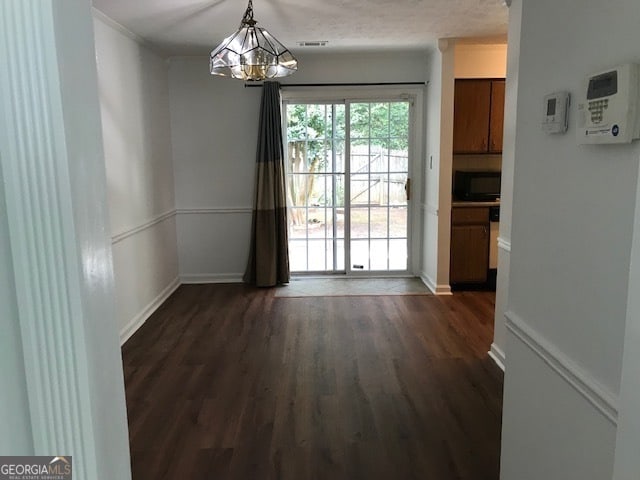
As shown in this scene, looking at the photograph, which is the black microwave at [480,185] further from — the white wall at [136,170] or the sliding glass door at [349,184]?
the white wall at [136,170]

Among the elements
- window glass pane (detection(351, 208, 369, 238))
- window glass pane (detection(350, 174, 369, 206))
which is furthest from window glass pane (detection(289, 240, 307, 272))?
window glass pane (detection(350, 174, 369, 206))

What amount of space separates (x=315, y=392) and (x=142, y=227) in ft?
7.65

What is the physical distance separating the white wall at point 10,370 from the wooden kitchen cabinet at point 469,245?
4.74 metres

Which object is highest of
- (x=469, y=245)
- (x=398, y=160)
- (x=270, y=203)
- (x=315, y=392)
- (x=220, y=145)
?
(x=220, y=145)

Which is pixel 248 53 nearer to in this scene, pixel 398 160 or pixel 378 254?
pixel 398 160

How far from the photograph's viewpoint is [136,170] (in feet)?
14.0

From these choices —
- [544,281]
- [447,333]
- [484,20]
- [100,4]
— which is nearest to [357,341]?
[447,333]

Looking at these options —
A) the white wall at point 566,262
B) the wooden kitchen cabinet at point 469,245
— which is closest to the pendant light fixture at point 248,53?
the white wall at point 566,262

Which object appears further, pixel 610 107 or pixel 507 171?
pixel 507 171

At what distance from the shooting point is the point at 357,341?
151 inches

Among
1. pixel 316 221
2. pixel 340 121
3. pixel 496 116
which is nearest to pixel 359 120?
pixel 340 121

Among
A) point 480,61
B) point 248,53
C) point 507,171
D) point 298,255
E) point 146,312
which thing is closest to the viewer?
point 248,53

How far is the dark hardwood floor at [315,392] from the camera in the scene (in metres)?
2.33

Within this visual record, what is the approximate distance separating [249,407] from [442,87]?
11.7ft
